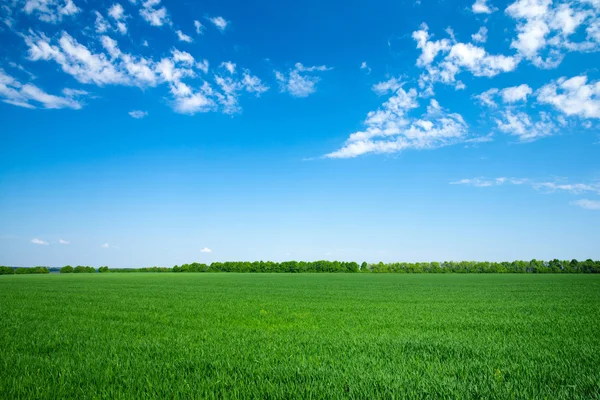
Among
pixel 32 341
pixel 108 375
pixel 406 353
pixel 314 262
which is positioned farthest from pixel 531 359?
pixel 314 262

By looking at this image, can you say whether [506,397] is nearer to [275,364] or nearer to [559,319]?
[275,364]

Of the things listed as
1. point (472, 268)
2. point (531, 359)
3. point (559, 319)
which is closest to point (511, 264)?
point (472, 268)

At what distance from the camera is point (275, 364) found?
6312mm

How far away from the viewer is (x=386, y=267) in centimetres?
13588

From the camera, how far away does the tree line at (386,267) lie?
11012 centimetres

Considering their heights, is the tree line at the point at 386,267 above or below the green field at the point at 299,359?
below

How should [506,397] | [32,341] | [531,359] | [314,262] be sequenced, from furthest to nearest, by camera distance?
[314,262]
[32,341]
[531,359]
[506,397]

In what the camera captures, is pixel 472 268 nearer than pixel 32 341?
No

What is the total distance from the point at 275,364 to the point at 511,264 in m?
142

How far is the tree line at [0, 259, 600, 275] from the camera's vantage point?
11012 cm

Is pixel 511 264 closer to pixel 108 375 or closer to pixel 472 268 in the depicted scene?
pixel 472 268

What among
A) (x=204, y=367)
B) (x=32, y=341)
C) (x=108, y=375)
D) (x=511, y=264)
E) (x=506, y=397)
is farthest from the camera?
(x=511, y=264)

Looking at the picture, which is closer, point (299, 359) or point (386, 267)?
point (299, 359)

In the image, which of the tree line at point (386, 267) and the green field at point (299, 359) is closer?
the green field at point (299, 359)
